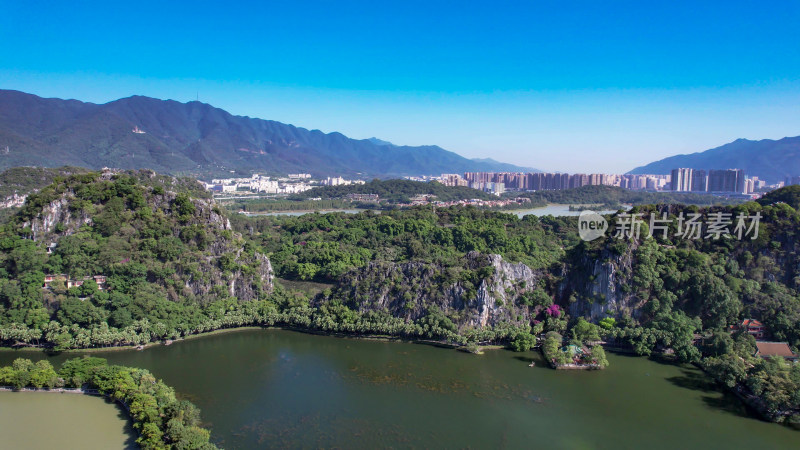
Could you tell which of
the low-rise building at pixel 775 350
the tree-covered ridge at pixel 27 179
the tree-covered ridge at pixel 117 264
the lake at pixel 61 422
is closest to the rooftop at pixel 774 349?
the low-rise building at pixel 775 350

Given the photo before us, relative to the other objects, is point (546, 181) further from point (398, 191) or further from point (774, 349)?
point (774, 349)

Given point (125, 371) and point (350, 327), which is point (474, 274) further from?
point (125, 371)

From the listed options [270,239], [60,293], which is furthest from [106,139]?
[60,293]

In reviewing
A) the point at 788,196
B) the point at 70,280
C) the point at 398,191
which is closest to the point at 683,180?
the point at 398,191

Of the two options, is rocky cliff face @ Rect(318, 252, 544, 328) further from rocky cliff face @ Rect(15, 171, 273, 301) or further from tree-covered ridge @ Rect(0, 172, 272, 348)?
tree-covered ridge @ Rect(0, 172, 272, 348)

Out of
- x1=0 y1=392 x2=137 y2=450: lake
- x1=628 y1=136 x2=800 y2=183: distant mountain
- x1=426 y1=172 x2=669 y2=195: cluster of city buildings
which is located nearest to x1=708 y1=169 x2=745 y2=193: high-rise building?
x1=426 y1=172 x2=669 y2=195: cluster of city buildings

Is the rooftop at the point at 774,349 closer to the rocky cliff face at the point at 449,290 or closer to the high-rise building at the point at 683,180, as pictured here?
the rocky cliff face at the point at 449,290
